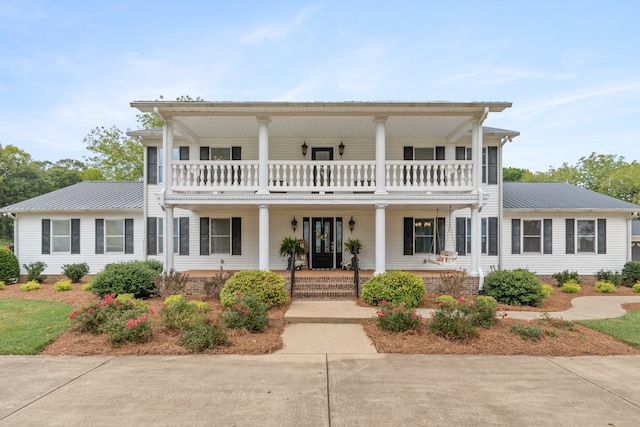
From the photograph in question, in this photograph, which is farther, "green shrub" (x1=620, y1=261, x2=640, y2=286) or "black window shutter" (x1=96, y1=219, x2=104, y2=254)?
"black window shutter" (x1=96, y1=219, x2=104, y2=254)

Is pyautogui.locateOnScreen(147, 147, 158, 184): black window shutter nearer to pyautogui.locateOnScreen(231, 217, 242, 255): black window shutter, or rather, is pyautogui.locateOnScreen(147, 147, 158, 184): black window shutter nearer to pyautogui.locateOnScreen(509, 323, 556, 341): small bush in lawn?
pyautogui.locateOnScreen(231, 217, 242, 255): black window shutter

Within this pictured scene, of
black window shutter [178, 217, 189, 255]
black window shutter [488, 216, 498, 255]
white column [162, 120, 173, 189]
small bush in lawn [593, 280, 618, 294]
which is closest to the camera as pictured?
white column [162, 120, 173, 189]

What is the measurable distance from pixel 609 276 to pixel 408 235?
8.84 m

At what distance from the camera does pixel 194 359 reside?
5.89 metres

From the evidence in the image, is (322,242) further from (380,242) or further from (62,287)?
(62,287)

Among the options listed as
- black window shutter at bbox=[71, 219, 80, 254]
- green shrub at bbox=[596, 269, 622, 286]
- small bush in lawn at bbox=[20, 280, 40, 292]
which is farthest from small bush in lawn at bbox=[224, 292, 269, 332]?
green shrub at bbox=[596, 269, 622, 286]

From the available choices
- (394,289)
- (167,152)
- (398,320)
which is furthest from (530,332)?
(167,152)

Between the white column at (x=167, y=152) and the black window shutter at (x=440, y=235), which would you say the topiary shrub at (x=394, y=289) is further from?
the white column at (x=167, y=152)

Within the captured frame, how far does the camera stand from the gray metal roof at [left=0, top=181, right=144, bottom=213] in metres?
14.0

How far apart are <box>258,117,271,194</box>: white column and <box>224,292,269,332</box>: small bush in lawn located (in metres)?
4.46

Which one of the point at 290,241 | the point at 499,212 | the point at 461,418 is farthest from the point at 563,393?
the point at 499,212

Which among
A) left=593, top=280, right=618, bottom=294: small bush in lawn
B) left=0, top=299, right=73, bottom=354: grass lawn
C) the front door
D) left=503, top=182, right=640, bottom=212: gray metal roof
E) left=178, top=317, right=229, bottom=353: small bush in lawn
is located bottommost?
left=593, top=280, right=618, bottom=294: small bush in lawn

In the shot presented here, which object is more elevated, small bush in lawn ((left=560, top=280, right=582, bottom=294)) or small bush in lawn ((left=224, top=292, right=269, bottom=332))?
small bush in lawn ((left=224, top=292, right=269, bottom=332))

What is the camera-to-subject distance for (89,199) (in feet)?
49.2
